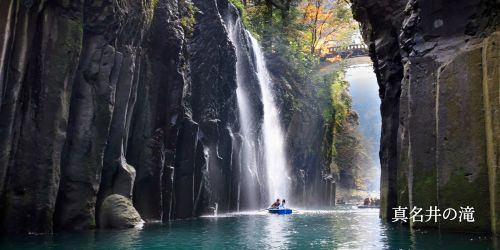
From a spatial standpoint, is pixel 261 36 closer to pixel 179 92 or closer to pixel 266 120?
pixel 266 120

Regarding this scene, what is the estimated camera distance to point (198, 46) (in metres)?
25.7

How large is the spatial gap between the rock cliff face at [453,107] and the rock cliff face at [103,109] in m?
9.59

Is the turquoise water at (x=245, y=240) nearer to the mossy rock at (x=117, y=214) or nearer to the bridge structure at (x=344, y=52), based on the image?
the mossy rock at (x=117, y=214)

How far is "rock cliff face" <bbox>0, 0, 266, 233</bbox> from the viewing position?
45.5 ft

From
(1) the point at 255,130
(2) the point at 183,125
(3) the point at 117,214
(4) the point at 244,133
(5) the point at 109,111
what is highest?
(1) the point at 255,130

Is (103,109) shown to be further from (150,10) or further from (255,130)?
(255,130)

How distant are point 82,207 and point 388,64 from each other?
13.0 m

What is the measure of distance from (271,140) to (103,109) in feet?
68.1

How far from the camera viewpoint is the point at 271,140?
36188 mm

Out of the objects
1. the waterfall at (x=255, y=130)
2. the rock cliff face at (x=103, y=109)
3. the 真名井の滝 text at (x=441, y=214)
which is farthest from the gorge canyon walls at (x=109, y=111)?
the 真名井の滝 text at (x=441, y=214)

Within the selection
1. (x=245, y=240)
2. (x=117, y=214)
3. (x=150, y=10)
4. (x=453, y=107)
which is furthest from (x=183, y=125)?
(x=453, y=107)

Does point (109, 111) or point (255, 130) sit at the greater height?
point (255, 130)

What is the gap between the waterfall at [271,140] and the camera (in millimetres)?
35500

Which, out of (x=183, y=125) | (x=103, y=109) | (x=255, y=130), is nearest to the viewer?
(x=103, y=109)
